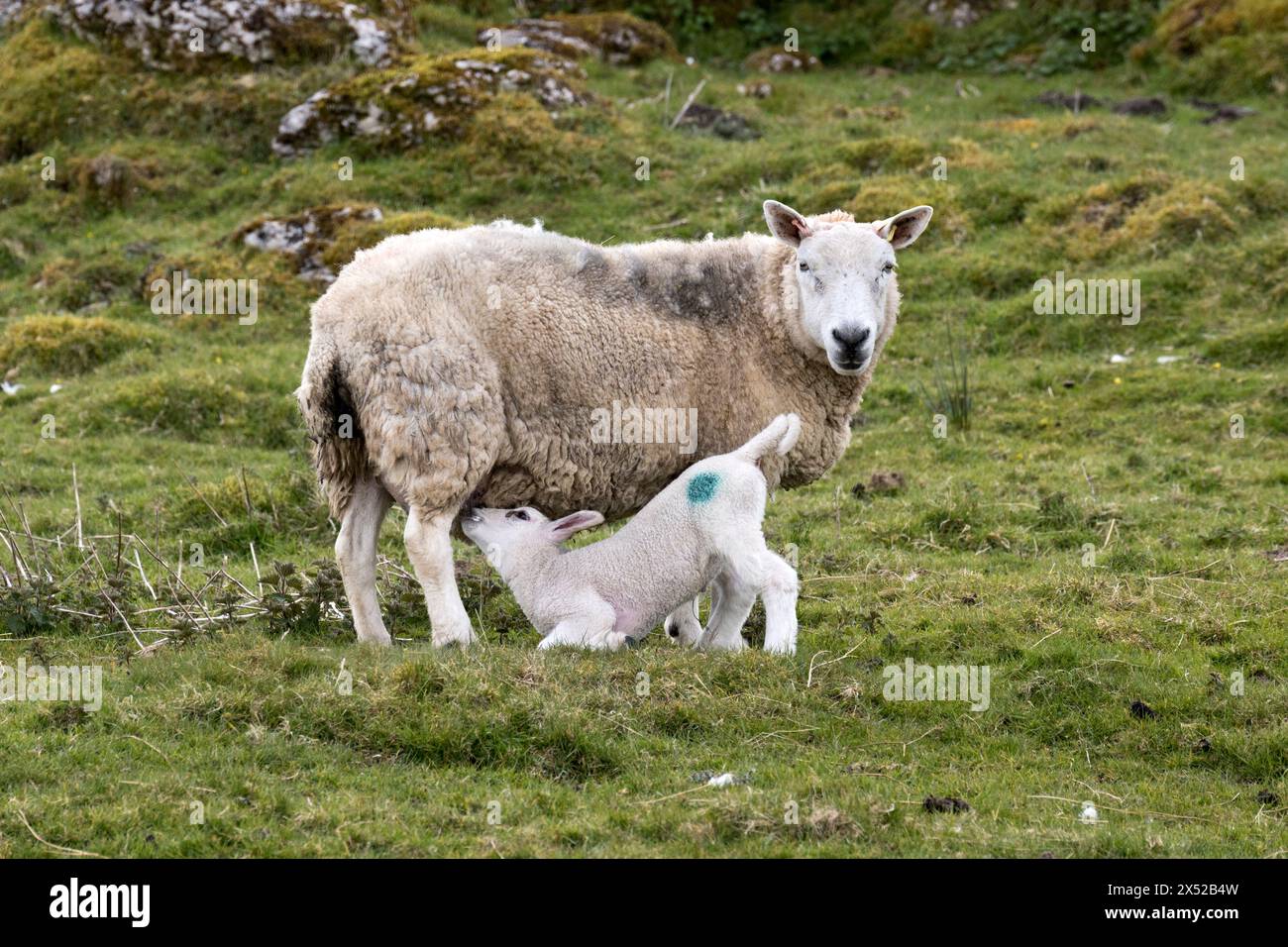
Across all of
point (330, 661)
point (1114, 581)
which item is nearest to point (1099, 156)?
point (1114, 581)

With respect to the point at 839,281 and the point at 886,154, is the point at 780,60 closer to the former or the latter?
the point at 886,154

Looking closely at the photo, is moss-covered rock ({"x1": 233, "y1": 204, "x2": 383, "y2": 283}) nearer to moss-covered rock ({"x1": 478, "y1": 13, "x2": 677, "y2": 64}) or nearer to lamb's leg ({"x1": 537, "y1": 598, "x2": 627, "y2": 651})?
moss-covered rock ({"x1": 478, "y1": 13, "x2": 677, "y2": 64})

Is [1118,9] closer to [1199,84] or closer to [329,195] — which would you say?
[1199,84]

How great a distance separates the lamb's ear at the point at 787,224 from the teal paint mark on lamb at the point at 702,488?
159 cm

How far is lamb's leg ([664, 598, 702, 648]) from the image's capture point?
27.1 feet

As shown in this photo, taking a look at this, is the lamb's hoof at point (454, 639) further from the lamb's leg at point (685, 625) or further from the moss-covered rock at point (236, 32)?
the moss-covered rock at point (236, 32)

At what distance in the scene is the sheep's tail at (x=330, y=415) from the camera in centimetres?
756

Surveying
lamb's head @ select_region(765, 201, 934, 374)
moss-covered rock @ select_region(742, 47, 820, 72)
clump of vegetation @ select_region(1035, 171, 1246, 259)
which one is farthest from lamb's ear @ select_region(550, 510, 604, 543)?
moss-covered rock @ select_region(742, 47, 820, 72)

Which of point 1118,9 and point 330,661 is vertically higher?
point 1118,9

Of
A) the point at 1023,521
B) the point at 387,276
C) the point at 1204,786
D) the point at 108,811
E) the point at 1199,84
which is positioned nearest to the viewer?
the point at 108,811

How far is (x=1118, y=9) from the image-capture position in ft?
78.1

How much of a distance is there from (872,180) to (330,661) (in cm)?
1109

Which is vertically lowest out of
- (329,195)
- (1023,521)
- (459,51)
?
(1023,521)

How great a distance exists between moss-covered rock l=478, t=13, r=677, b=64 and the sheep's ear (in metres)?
13.9
